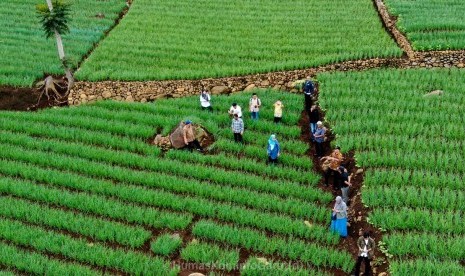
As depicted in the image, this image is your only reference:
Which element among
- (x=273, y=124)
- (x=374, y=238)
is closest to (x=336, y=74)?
(x=273, y=124)

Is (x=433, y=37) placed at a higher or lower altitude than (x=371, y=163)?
higher

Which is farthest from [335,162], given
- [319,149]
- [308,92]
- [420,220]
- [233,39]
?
[233,39]

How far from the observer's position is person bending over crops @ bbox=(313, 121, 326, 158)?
1502cm

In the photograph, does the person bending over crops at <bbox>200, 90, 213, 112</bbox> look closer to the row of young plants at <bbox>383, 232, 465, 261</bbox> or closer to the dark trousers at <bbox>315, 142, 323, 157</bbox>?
the dark trousers at <bbox>315, 142, 323, 157</bbox>

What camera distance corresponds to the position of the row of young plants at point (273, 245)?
38.1ft

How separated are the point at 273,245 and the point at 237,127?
5.08 metres

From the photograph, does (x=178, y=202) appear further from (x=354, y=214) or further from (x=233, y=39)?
(x=233, y=39)

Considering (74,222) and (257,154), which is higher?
(257,154)

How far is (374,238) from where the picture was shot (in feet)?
39.5

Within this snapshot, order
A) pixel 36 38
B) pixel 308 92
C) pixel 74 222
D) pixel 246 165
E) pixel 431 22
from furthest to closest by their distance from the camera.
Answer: pixel 36 38
pixel 431 22
pixel 308 92
pixel 246 165
pixel 74 222

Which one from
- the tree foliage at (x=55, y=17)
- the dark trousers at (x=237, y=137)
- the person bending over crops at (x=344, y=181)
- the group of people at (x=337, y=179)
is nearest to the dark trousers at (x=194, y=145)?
the dark trousers at (x=237, y=137)

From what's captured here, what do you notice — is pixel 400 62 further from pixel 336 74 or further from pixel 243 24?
pixel 243 24

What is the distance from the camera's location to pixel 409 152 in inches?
586

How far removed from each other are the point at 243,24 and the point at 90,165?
1356 cm
